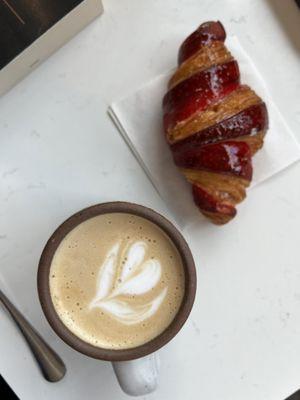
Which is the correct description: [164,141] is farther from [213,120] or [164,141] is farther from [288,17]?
[288,17]

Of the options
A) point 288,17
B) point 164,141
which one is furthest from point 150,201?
point 288,17

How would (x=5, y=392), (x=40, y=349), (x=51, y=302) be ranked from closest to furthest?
1. (x=51, y=302)
2. (x=40, y=349)
3. (x=5, y=392)

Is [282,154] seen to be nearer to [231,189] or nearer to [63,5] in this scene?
[231,189]

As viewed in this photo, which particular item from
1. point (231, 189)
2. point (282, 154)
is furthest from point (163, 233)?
point (282, 154)

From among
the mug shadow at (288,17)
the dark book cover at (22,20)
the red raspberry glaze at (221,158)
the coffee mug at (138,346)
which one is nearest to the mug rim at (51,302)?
the coffee mug at (138,346)

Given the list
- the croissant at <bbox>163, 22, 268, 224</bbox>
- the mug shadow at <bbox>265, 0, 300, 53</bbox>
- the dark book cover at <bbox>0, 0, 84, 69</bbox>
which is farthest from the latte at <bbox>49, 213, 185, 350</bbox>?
the mug shadow at <bbox>265, 0, 300, 53</bbox>
